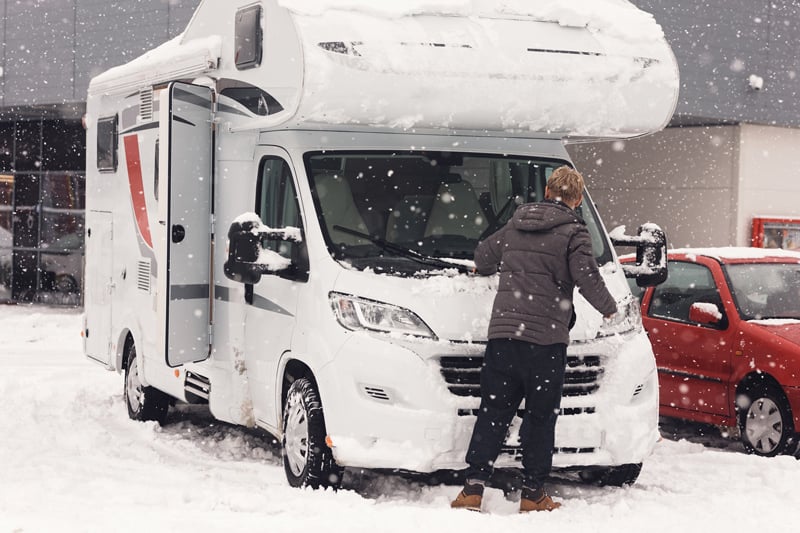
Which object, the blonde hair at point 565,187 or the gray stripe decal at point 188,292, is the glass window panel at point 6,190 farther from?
the blonde hair at point 565,187

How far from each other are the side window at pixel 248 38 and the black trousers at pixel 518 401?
8.10ft

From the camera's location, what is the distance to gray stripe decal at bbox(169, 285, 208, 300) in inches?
325

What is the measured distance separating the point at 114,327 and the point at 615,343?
5.07 meters

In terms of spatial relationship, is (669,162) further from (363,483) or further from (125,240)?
(363,483)

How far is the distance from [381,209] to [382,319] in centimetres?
93

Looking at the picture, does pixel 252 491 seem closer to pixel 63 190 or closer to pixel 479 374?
pixel 479 374

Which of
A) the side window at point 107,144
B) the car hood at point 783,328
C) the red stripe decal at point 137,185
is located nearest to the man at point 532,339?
the car hood at point 783,328

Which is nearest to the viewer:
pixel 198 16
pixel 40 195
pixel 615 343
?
pixel 615 343

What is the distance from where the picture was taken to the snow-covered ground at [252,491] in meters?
6.10

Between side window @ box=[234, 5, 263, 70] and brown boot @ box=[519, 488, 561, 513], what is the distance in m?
3.12

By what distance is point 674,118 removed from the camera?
17891 mm

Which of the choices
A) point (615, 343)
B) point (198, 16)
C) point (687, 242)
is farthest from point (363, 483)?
point (687, 242)

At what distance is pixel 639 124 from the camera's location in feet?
25.4

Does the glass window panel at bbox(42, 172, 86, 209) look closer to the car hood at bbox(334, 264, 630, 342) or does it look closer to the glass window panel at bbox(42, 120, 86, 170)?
the glass window panel at bbox(42, 120, 86, 170)
